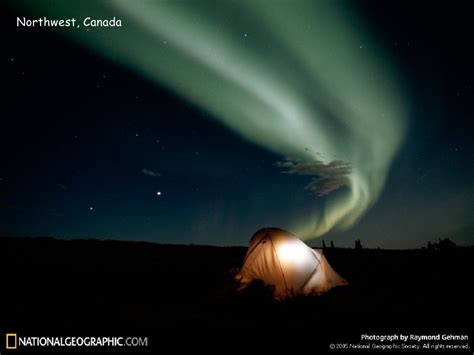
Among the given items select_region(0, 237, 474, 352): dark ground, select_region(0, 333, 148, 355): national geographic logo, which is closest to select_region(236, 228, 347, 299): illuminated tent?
select_region(0, 237, 474, 352): dark ground

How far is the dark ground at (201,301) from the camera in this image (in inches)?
260

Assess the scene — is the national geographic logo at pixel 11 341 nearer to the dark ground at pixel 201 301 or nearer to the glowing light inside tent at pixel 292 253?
the dark ground at pixel 201 301

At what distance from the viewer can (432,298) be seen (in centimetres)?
888

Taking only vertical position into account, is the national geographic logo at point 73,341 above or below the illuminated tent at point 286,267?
below

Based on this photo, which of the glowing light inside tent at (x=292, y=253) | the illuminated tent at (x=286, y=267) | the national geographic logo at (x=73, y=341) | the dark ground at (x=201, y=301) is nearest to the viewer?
the national geographic logo at (x=73, y=341)

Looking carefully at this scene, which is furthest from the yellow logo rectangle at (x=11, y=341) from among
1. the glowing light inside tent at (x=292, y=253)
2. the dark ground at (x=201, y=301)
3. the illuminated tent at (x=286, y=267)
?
the glowing light inside tent at (x=292, y=253)

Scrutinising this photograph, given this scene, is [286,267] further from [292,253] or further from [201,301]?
[201,301]

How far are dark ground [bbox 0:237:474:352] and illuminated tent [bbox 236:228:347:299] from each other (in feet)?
1.76

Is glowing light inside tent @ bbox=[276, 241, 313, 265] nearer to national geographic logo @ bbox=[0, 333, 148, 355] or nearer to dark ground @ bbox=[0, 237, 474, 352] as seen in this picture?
dark ground @ bbox=[0, 237, 474, 352]

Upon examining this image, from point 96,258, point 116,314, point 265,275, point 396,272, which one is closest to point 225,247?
point 96,258

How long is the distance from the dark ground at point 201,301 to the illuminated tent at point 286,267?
538mm

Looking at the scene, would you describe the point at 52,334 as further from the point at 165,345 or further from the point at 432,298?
the point at 432,298

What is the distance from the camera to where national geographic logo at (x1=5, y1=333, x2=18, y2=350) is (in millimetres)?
5566

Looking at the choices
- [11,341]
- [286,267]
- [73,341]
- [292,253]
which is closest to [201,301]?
[286,267]
